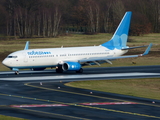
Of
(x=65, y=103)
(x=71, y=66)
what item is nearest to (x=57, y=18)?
(x=71, y=66)

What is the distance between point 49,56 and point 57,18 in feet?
→ 297

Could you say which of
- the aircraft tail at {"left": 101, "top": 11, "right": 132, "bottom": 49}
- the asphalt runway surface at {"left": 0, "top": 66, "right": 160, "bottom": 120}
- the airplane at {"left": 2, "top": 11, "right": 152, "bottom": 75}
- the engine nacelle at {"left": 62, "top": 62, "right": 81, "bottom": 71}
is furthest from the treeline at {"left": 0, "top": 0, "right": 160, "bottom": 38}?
the asphalt runway surface at {"left": 0, "top": 66, "right": 160, "bottom": 120}

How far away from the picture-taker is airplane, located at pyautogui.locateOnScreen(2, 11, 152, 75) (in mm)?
51469

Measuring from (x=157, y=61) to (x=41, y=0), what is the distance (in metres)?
98.8

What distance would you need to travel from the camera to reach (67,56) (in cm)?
5481

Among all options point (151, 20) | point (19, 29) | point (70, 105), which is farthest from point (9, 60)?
point (151, 20)

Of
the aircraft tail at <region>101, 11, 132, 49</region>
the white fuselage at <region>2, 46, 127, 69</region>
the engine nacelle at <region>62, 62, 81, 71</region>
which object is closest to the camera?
the white fuselage at <region>2, 46, 127, 69</region>

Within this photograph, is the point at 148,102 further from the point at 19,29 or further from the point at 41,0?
the point at 41,0

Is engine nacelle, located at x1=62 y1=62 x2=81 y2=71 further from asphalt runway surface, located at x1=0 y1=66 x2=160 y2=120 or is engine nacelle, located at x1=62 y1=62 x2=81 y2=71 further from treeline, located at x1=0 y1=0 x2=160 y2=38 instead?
treeline, located at x1=0 y1=0 x2=160 y2=38

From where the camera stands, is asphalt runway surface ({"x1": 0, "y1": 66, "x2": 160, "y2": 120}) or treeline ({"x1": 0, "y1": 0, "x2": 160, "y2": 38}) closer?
asphalt runway surface ({"x1": 0, "y1": 66, "x2": 160, "y2": 120})

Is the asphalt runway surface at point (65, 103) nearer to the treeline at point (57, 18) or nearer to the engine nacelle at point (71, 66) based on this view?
the engine nacelle at point (71, 66)

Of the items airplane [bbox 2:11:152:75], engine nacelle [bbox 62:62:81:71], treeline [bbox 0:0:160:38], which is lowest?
engine nacelle [bbox 62:62:81:71]

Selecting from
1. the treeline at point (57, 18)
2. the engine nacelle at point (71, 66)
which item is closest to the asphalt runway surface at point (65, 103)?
the engine nacelle at point (71, 66)

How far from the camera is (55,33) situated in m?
135
